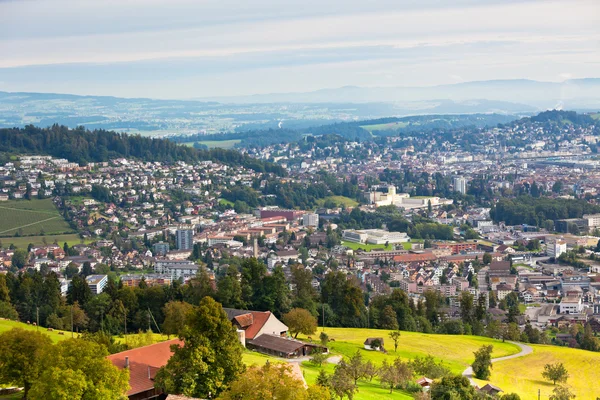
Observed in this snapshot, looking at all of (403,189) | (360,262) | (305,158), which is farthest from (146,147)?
(360,262)

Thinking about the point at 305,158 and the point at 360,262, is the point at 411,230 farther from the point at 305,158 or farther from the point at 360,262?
the point at 305,158

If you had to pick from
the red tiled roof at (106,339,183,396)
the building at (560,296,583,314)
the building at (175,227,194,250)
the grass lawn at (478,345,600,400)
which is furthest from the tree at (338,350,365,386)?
the building at (175,227,194,250)

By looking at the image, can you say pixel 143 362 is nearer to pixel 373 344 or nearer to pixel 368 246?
pixel 373 344

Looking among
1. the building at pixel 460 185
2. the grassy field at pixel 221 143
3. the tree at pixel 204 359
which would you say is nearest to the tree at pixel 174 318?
the tree at pixel 204 359

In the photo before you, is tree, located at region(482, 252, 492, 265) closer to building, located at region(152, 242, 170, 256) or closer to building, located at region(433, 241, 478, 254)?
building, located at region(433, 241, 478, 254)

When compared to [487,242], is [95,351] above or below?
above
